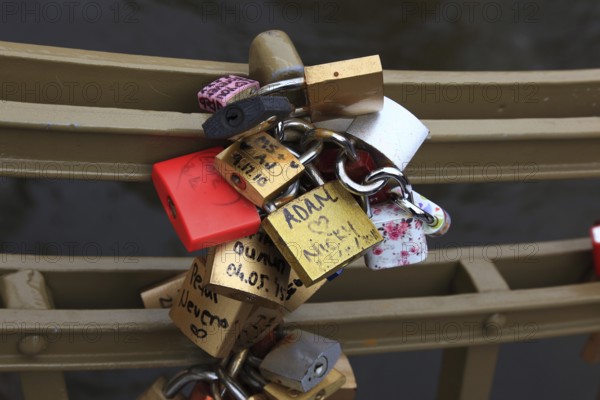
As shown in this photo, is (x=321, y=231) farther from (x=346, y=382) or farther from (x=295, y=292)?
(x=346, y=382)

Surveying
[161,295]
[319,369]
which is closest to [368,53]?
[161,295]

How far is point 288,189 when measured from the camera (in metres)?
0.88

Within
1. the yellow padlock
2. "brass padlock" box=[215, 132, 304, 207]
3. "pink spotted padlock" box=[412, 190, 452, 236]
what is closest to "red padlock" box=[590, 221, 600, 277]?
"pink spotted padlock" box=[412, 190, 452, 236]

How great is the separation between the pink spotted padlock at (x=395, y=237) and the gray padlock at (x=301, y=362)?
0.47ft

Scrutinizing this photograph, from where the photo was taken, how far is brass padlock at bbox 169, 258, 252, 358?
96 centimetres

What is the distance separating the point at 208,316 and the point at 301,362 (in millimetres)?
138

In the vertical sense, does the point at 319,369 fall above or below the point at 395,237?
below

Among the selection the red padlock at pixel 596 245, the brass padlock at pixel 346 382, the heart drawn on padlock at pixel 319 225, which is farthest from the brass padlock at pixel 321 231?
the red padlock at pixel 596 245

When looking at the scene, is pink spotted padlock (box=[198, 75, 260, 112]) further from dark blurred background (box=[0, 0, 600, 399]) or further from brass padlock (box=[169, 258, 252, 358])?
dark blurred background (box=[0, 0, 600, 399])

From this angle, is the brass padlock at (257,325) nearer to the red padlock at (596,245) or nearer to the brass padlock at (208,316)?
the brass padlock at (208,316)

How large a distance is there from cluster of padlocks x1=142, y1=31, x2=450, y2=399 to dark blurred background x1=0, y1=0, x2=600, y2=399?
75 centimetres

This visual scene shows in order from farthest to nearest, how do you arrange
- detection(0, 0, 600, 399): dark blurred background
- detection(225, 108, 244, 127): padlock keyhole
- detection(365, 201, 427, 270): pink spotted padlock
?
detection(0, 0, 600, 399): dark blurred background, detection(365, 201, 427, 270): pink spotted padlock, detection(225, 108, 244, 127): padlock keyhole

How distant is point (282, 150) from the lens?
0.85 meters

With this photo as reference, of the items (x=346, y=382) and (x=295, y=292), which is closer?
(x=295, y=292)
